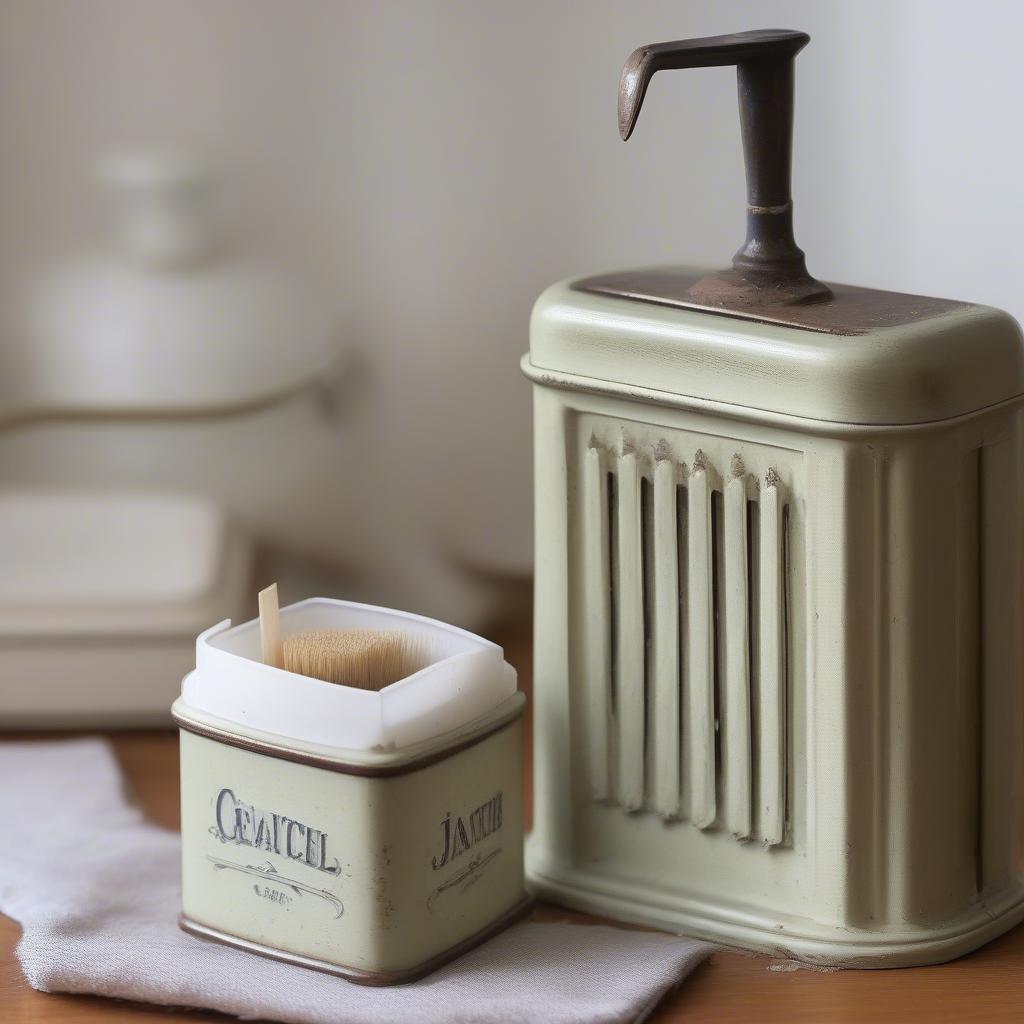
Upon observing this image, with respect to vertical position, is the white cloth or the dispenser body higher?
the dispenser body

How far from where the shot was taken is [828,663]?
52 centimetres

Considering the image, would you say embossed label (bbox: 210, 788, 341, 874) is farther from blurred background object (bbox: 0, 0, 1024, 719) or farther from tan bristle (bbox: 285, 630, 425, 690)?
blurred background object (bbox: 0, 0, 1024, 719)

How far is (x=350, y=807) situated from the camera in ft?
1.71

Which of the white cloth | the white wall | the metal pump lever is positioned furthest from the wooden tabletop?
the white wall

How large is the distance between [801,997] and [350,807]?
16 cm

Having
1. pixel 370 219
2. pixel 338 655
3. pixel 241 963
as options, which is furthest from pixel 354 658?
pixel 370 219

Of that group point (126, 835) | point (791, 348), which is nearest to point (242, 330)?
point (126, 835)

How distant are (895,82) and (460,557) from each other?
0.31m

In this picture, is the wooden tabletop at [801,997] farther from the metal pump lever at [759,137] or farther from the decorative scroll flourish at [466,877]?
the metal pump lever at [759,137]

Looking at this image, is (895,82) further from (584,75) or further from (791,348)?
(791,348)

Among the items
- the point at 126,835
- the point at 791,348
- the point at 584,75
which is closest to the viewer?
the point at 791,348

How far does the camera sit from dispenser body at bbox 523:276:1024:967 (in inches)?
20.2

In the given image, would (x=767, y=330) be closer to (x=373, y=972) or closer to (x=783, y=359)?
(x=783, y=359)

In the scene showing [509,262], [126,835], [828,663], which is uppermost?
[509,262]
